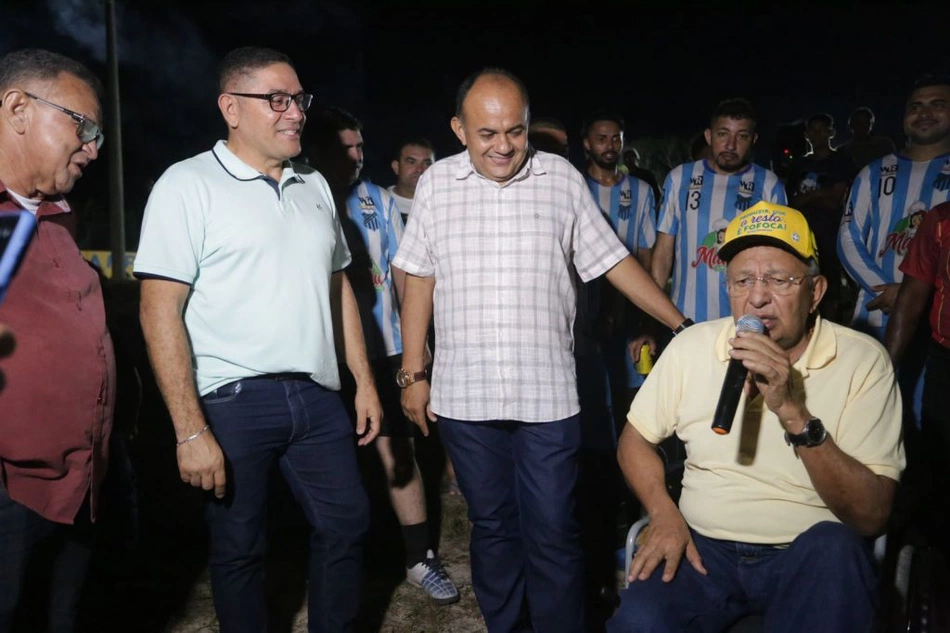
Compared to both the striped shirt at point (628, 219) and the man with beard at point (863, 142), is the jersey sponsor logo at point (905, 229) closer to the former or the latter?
the striped shirt at point (628, 219)

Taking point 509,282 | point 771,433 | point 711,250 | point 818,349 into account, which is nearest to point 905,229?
point 711,250

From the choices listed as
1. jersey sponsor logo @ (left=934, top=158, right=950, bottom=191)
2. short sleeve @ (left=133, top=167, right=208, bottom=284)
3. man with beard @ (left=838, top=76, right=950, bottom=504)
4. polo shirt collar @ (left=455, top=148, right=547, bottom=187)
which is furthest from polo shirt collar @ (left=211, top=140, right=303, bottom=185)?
jersey sponsor logo @ (left=934, top=158, right=950, bottom=191)

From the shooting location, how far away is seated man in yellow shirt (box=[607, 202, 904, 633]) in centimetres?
217

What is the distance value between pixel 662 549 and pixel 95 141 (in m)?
2.22

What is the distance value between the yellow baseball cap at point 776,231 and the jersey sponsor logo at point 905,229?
2040 mm

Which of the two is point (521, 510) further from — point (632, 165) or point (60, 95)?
point (632, 165)

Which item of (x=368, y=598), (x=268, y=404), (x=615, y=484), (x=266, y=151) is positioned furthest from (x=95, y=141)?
(x=615, y=484)

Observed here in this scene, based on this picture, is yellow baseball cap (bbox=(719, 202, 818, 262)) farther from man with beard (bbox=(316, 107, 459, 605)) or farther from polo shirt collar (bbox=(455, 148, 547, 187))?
man with beard (bbox=(316, 107, 459, 605))

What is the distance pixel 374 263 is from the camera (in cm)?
429

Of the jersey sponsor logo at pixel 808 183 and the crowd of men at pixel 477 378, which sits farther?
the jersey sponsor logo at pixel 808 183

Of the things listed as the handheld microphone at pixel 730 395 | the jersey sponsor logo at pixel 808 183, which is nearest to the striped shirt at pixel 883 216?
the jersey sponsor logo at pixel 808 183

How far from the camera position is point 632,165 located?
9156mm

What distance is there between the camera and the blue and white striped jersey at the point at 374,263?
4.24 metres

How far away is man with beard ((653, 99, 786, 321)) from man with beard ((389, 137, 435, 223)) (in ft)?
6.47
